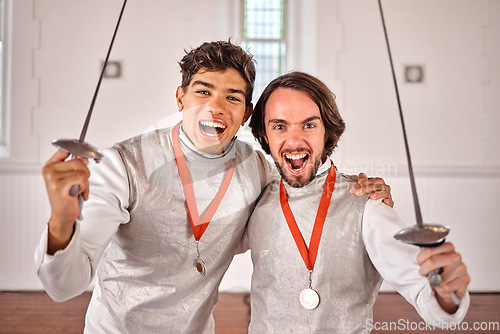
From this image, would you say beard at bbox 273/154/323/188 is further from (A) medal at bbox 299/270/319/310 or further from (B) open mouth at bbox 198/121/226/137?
(A) medal at bbox 299/270/319/310

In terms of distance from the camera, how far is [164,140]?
123 cm

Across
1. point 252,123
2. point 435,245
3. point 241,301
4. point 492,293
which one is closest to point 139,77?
point 241,301

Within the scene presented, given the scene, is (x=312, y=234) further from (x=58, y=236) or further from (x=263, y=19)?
(x=263, y=19)

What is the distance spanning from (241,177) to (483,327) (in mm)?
2353

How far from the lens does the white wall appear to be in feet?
→ 10.7

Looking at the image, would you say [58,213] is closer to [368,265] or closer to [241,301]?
[368,265]

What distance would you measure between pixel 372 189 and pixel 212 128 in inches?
Result: 19.0

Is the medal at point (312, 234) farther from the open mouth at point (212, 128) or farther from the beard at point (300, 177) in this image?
the open mouth at point (212, 128)

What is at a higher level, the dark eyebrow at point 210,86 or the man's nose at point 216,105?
the dark eyebrow at point 210,86

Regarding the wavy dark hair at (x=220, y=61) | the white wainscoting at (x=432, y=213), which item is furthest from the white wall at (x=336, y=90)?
the wavy dark hair at (x=220, y=61)

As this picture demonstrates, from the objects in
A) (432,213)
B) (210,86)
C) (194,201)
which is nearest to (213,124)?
(210,86)

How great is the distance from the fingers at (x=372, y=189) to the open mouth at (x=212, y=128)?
0.40 m

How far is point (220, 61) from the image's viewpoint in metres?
1.21

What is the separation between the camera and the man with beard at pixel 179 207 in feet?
3.68
